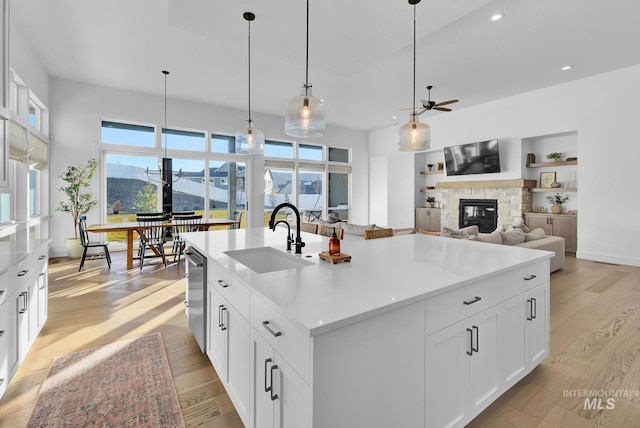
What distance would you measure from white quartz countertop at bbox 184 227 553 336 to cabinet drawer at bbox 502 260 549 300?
0.20 feet

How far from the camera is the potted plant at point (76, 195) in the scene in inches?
212

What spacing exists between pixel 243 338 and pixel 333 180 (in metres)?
8.06

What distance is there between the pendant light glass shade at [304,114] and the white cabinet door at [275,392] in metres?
1.68

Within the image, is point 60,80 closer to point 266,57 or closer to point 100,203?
point 100,203

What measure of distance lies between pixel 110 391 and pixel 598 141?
288 inches

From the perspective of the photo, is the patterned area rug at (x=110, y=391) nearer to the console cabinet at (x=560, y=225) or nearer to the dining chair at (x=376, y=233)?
the dining chair at (x=376, y=233)

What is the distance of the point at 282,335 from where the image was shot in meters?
1.10

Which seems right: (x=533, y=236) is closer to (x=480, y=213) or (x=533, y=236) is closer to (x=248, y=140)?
(x=480, y=213)

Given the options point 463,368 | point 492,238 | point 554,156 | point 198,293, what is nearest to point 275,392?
point 463,368

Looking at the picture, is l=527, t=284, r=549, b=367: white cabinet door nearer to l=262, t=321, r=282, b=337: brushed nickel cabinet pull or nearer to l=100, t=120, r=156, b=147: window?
l=262, t=321, r=282, b=337: brushed nickel cabinet pull

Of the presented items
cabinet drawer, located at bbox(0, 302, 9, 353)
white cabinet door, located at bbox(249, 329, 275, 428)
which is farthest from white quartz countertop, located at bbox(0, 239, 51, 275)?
white cabinet door, located at bbox(249, 329, 275, 428)

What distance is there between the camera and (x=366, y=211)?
9.93 metres

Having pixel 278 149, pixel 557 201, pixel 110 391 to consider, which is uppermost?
pixel 278 149

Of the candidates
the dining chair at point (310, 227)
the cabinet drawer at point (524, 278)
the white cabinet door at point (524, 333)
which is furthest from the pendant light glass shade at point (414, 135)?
the dining chair at point (310, 227)
